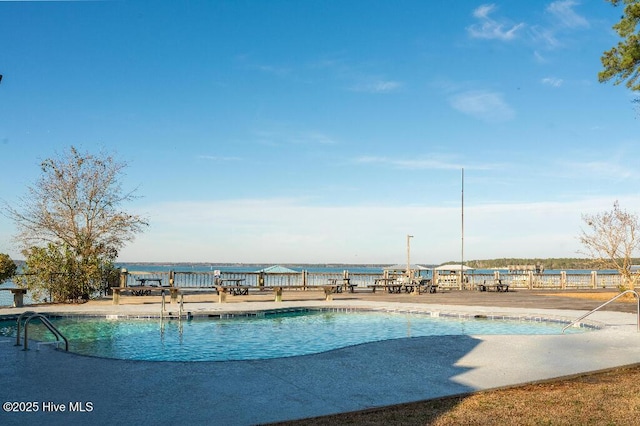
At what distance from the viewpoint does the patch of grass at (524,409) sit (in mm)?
4645

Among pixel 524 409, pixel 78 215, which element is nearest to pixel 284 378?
pixel 524 409

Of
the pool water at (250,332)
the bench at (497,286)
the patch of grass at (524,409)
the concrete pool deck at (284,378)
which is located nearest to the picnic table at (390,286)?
the bench at (497,286)

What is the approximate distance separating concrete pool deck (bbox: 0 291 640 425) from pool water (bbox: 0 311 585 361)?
1.67 metres

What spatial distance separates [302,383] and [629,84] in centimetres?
868

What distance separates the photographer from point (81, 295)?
19.0 m

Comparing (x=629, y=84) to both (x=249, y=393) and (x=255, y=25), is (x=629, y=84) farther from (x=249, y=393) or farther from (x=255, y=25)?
(x=255, y=25)

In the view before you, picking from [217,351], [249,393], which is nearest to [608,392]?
[249,393]

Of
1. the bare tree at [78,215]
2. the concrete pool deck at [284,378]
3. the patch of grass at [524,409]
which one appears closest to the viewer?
the patch of grass at [524,409]

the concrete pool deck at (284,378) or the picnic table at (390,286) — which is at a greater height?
the concrete pool deck at (284,378)

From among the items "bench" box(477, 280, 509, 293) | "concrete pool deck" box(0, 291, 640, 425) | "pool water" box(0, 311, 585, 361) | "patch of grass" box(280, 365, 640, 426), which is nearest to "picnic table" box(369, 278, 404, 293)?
"bench" box(477, 280, 509, 293)

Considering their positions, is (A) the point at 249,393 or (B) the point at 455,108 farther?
(B) the point at 455,108

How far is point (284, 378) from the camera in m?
6.37

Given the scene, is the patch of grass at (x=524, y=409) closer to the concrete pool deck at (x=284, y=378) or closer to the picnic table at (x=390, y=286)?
the concrete pool deck at (x=284, y=378)

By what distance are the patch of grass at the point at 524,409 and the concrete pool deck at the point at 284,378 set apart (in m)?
0.22
